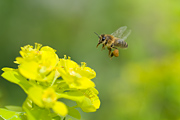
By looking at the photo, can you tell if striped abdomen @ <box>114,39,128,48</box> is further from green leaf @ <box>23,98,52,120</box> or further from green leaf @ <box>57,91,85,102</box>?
green leaf @ <box>23,98,52,120</box>

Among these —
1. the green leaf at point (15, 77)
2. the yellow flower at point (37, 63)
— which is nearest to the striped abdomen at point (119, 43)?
the yellow flower at point (37, 63)

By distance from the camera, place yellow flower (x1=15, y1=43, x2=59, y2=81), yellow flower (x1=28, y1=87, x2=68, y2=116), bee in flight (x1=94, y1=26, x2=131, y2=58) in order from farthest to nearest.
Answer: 1. bee in flight (x1=94, y1=26, x2=131, y2=58)
2. yellow flower (x1=15, y1=43, x2=59, y2=81)
3. yellow flower (x1=28, y1=87, x2=68, y2=116)

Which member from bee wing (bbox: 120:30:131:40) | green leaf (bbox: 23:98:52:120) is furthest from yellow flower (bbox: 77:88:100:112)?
bee wing (bbox: 120:30:131:40)

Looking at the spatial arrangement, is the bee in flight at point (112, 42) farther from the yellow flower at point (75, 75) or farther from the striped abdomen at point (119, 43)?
the yellow flower at point (75, 75)

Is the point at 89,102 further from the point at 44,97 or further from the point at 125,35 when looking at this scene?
the point at 125,35

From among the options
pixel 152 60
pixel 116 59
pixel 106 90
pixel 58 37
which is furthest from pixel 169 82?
pixel 58 37

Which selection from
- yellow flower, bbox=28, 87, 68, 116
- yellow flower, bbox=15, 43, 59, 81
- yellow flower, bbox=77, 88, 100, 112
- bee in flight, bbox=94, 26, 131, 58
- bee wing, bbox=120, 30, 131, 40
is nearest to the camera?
yellow flower, bbox=28, 87, 68, 116

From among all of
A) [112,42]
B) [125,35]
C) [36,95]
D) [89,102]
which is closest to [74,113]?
[89,102]
